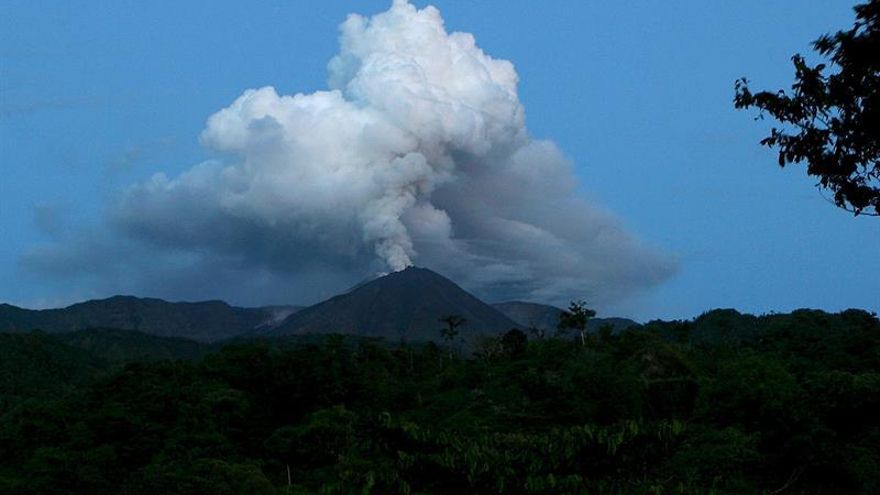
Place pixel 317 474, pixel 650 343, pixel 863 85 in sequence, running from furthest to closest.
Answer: pixel 650 343 < pixel 317 474 < pixel 863 85

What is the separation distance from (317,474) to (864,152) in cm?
3974


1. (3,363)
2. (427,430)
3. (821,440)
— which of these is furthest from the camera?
(3,363)

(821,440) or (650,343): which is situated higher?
(650,343)

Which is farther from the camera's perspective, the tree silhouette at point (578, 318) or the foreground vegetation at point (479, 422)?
the tree silhouette at point (578, 318)

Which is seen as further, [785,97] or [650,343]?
[650,343]

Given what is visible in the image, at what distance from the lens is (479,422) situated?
57688mm

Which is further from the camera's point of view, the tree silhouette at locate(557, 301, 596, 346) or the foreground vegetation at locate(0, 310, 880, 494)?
the tree silhouette at locate(557, 301, 596, 346)

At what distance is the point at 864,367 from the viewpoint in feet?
246

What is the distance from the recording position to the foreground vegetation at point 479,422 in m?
19.5

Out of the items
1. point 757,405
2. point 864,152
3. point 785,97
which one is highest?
point 785,97

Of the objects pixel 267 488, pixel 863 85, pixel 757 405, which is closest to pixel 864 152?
pixel 863 85

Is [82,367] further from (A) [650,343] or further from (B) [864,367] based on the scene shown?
(B) [864,367]

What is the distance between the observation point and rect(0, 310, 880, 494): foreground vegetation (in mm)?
19531

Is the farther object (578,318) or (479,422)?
(578,318)
